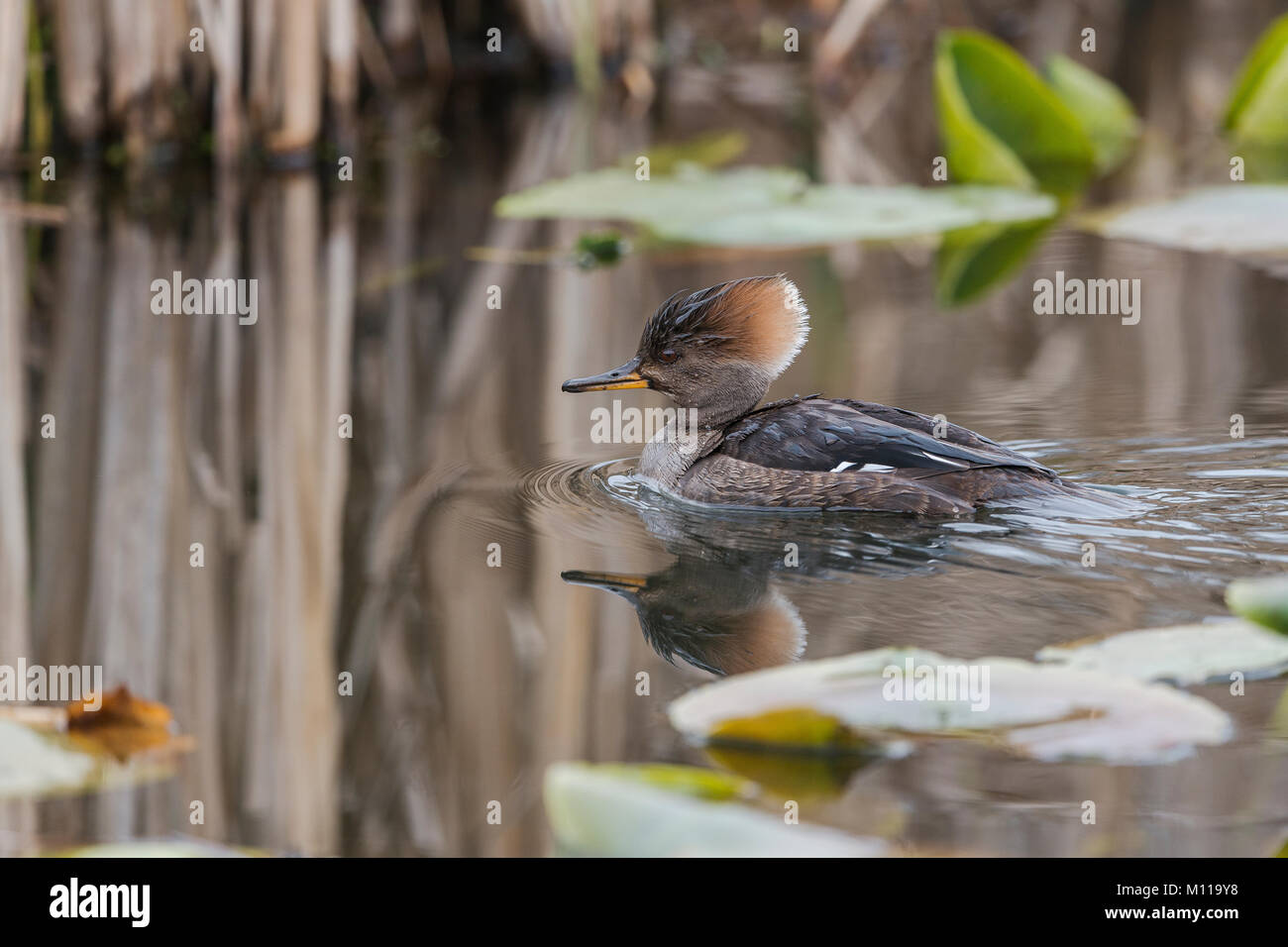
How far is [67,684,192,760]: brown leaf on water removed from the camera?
363 centimetres

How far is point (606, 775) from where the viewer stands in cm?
319

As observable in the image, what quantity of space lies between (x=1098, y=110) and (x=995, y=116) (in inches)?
85.5

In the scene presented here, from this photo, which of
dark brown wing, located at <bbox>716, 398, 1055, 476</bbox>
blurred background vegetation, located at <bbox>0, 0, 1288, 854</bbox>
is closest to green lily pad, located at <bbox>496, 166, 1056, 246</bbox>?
blurred background vegetation, located at <bbox>0, 0, 1288, 854</bbox>

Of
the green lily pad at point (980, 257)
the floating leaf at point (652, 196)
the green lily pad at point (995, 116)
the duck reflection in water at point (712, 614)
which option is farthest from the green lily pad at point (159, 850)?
the green lily pad at point (995, 116)

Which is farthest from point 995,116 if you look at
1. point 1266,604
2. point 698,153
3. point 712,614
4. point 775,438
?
point 1266,604

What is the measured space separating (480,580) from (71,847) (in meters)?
1.81

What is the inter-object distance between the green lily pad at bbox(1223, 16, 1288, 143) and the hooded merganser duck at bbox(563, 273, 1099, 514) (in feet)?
21.7

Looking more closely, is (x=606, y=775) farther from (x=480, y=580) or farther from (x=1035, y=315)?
(x=1035, y=315)

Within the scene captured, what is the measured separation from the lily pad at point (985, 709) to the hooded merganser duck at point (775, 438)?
1.63 m

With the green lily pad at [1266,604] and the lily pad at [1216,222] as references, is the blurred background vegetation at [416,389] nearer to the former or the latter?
the lily pad at [1216,222]

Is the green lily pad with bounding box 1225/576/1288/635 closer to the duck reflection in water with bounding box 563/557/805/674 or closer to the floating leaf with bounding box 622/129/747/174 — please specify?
the duck reflection in water with bounding box 563/557/805/674

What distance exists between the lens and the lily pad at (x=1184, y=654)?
12.4 feet

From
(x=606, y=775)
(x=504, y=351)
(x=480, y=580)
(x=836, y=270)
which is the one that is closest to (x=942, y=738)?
(x=606, y=775)
